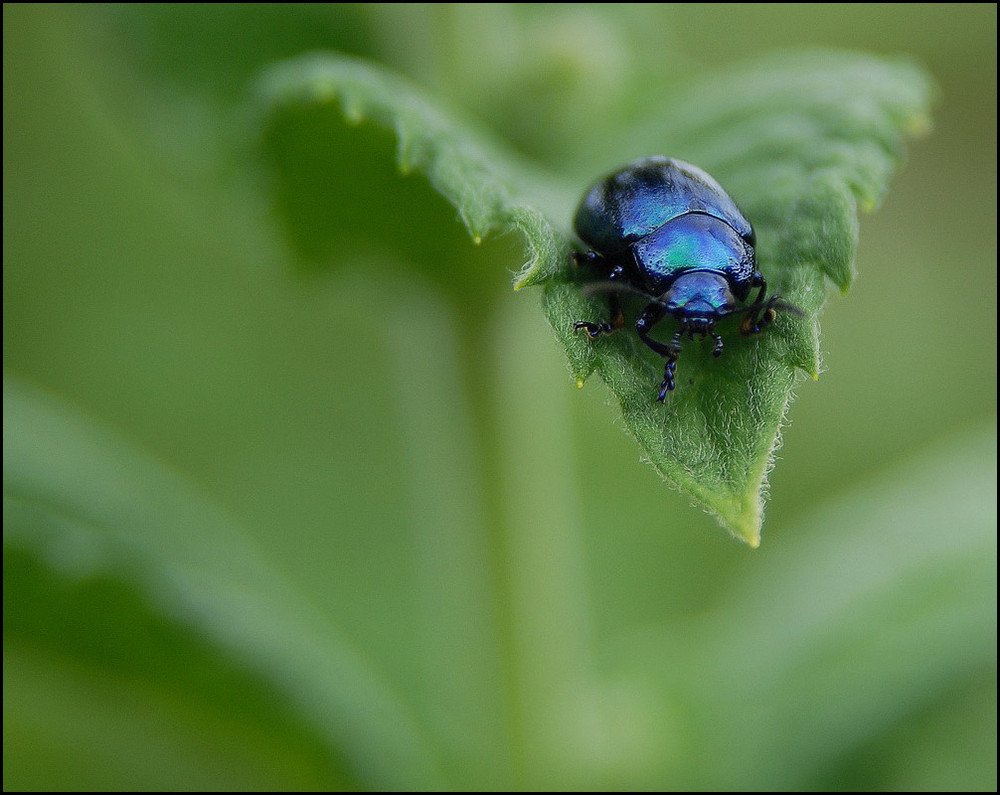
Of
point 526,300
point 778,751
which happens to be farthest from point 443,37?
point 778,751

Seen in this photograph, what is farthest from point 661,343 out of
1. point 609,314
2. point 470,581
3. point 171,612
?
point 171,612

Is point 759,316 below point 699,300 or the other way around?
below

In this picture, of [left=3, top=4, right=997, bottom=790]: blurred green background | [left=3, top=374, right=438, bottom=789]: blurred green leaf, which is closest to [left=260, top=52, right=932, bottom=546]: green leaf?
[left=3, top=4, right=997, bottom=790]: blurred green background

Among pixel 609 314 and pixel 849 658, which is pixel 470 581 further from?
pixel 609 314

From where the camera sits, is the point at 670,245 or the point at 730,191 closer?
the point at 670,245

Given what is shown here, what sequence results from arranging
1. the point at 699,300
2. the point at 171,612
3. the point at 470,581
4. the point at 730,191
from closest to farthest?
1. the point at 699,300
2. the point at 730,191
3. the point at 171,612
4. the point at 470,581

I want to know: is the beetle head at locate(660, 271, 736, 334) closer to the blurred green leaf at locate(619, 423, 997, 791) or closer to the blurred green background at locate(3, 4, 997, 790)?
the blurred green background at locate(3, 4, 997, 790)
